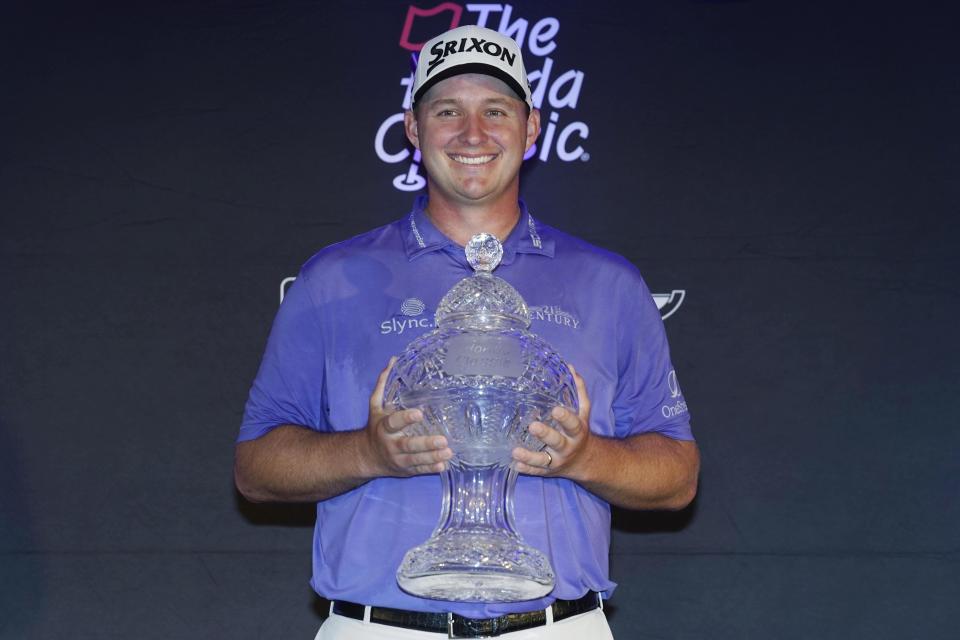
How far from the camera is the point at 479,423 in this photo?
5.94ft

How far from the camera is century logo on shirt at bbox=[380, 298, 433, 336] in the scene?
224 cm

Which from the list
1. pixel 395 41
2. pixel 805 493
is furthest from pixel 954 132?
pixel 395 41

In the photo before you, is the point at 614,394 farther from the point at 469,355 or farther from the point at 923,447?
the point at 923,447

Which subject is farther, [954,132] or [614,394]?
[954,132]

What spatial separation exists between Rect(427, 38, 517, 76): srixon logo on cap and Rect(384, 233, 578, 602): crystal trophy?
628 mm

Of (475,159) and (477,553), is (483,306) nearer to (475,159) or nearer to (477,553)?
(477,553)

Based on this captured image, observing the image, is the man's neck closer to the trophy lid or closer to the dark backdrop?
the trophy lid

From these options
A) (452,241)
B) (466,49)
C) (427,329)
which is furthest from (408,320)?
(466,49)

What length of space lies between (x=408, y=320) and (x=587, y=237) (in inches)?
45.0

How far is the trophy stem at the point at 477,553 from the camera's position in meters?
1.75

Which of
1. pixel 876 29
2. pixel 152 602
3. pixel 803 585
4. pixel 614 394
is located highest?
pixel 876 29

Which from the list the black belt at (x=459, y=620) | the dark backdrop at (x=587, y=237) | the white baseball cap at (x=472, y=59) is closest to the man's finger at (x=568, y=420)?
the black belt at (x=459, y=620)

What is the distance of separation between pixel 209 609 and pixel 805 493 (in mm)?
1676

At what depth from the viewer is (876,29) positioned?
3.38 meters
